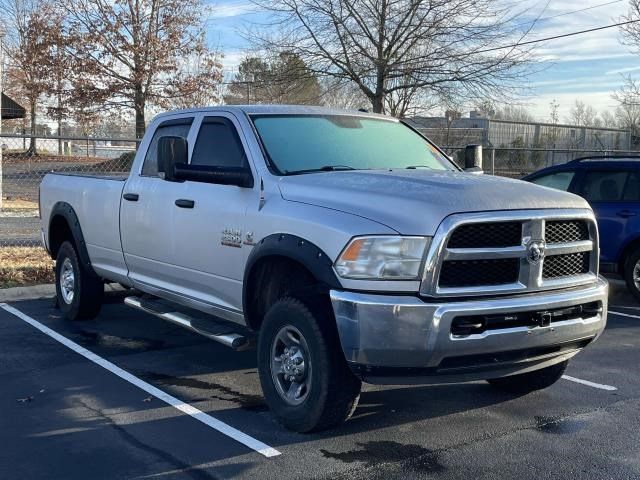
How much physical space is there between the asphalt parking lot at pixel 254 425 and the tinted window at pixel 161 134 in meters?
1.70

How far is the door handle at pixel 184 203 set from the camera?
5.54 m

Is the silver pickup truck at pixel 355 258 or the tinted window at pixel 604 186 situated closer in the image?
the silver pickup truck at pixel 355 258

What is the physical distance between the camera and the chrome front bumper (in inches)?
154

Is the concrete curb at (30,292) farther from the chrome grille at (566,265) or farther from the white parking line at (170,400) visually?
the chrome grille at (566,265)

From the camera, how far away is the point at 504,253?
4.12 meters

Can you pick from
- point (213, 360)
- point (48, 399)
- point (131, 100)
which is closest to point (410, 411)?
point (213, 360)

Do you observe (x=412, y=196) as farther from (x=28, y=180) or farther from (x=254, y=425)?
(x=28, y=180)

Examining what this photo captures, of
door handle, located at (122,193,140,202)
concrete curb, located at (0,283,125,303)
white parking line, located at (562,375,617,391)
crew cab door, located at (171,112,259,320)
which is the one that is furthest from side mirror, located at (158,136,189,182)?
concrete curb, located at (0,283,125,303)

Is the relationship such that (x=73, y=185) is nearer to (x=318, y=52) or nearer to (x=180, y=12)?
(x=318, y=52)

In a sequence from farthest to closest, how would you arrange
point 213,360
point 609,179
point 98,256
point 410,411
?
1. point 609,179
2. point 98,256
3. point 213,360
4. point 410,411

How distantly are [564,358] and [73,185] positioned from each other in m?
5.32

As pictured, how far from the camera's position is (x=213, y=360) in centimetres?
638

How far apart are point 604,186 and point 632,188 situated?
41cm

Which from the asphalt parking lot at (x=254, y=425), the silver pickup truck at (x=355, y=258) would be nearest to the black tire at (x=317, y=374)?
the silver pickup truck at (x=355, y=258)
